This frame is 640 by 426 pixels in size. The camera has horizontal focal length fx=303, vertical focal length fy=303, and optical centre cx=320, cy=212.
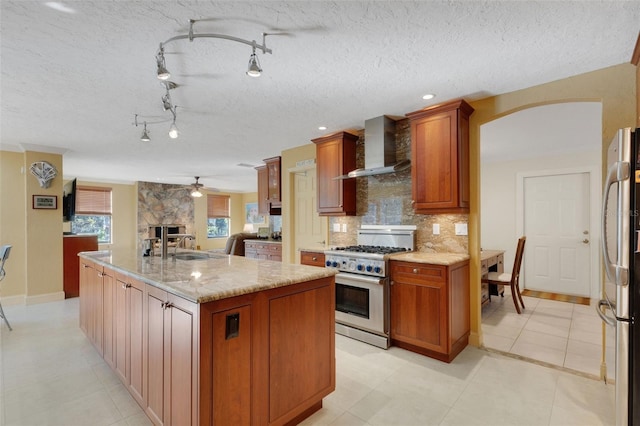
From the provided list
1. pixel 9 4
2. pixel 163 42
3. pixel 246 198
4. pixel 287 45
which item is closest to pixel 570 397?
pixel 287 45

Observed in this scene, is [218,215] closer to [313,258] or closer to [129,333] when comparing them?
[313,258]

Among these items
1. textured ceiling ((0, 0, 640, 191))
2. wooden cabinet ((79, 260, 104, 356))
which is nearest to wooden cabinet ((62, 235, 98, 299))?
textured ceiling ((0, 0, 640, 191))

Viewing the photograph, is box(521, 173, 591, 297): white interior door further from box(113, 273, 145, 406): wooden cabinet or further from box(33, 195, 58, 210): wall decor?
box(33, 195, 58, 210): wall decor

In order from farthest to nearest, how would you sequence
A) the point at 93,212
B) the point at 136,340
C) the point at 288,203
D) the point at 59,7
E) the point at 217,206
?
the point at 217,206
the point at 93,212
the point at 288,203
the point at 136,340
the point at 59,7

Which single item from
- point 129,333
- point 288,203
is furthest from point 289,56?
point 288,203

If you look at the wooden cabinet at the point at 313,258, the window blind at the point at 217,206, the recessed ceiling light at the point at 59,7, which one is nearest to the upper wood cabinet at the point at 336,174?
the wooden cabinet at the point at 313,258

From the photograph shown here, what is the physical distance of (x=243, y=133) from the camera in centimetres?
401

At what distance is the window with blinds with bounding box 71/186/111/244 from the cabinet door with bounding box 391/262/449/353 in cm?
820

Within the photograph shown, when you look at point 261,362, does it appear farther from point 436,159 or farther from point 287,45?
point 436,159

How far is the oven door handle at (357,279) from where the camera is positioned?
2.95 meters

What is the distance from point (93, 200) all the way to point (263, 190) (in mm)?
5089

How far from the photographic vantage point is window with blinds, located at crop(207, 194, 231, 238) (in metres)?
10.2

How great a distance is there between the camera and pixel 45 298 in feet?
15.5

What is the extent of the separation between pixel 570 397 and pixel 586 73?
2447 millimetres
